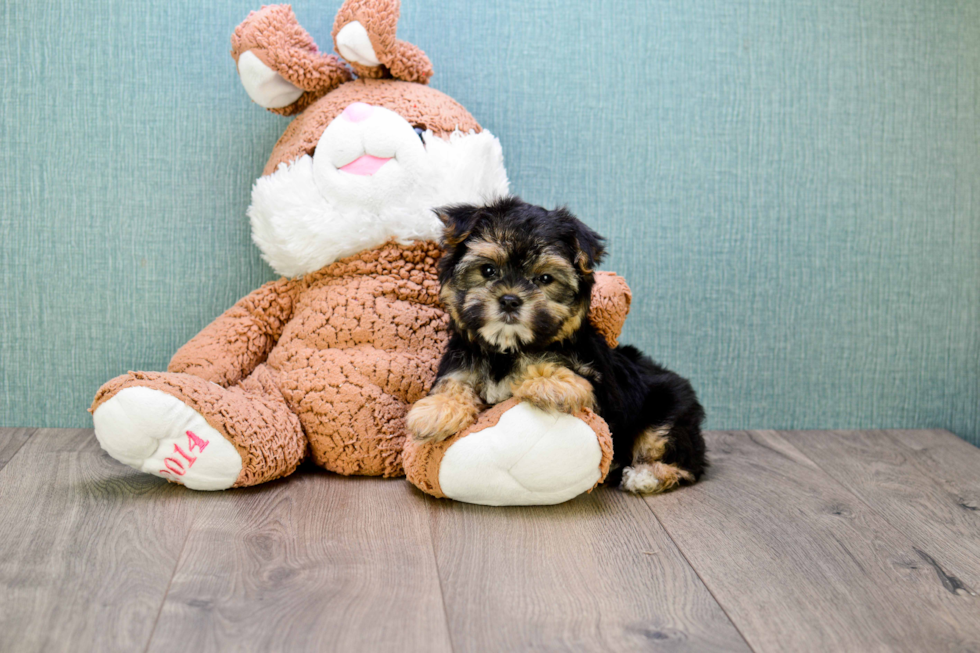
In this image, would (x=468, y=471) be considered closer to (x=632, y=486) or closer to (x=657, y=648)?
(x=632, y=486)

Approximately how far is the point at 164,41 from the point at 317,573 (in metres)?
1.94

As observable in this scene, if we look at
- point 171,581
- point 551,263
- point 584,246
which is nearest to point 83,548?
point 171,581

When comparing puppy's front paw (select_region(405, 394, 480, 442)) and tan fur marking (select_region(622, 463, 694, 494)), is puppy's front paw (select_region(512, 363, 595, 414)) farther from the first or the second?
tan fur marking (select_region(622, 463, 694, 494))

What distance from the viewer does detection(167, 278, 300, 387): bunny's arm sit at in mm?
2395

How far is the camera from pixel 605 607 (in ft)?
5.32

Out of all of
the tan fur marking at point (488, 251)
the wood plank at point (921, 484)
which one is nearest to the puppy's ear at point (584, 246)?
the tan fur marking at point (488, 251)

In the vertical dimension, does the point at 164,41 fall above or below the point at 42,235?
above

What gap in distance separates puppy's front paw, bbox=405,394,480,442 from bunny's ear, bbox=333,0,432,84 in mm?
1085

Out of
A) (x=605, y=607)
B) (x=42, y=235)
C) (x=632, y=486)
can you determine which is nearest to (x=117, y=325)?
(x=42, y=235)

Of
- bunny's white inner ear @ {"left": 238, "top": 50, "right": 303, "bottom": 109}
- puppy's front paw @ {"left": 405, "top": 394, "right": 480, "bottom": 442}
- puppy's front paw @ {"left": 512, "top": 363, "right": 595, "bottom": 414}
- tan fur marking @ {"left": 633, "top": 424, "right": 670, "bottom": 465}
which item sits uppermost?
bunny's white inner ear @ {"left": 238, "top": 50, "right": 303, "bottom": 109}

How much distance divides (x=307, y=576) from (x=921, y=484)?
6.25 ft

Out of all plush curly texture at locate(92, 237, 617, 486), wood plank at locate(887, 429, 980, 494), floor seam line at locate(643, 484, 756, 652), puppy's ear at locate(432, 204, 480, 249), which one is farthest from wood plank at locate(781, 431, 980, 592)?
puppy's ear at locate(432, 204, 480, 249)

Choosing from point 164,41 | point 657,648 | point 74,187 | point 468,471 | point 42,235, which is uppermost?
point 164,41

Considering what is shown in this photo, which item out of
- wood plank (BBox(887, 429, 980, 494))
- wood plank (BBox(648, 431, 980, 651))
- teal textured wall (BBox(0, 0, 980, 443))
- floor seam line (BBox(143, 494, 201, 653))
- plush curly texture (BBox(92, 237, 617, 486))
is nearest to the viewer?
floor seam line (BBox(143, 494, 201, 653))
